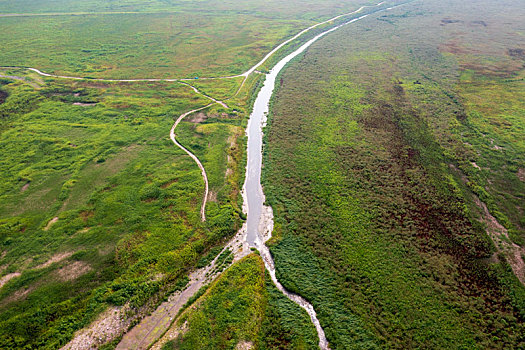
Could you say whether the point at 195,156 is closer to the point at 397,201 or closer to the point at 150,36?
the point at 397,201

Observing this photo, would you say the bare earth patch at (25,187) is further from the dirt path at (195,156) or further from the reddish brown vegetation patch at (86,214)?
the dirt path at (195,156)

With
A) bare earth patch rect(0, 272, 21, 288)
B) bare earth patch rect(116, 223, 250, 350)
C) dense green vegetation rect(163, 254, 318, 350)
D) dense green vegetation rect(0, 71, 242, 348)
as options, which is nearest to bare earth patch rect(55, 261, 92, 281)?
dense green vegetation rect(0, 71, 242, 348)

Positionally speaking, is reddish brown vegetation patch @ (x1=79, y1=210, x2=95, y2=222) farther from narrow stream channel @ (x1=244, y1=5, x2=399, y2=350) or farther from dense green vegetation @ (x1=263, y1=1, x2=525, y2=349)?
dense green vegetation @ (x1=263, y1=1, x2=525, y2=349)

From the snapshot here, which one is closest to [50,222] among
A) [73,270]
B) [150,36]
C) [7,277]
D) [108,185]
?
[7,277]

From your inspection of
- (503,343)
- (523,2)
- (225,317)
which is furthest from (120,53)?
(523,2)

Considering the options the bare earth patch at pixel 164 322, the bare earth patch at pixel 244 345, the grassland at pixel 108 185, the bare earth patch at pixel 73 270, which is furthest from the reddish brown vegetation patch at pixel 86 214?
the bare earth patch at pixel 244 345
